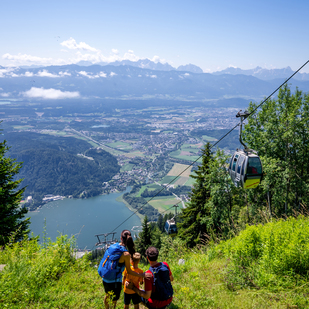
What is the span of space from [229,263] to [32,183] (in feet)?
453

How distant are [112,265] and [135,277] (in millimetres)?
434

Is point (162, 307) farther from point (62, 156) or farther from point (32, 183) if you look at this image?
point (62, 156)

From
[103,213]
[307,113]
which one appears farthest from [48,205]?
[307,113]

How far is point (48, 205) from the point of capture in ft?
315

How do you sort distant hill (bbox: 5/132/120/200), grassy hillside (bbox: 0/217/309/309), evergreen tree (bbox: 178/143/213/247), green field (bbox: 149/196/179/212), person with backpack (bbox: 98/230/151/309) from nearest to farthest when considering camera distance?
person with backpack (bbox: 98/230/151/309)
grassy hillside (bbox: 0/217/309/309)
evergreen tree (bbox: 178/143/213/247)
green field (bbox: 149/196/179/212)
distant hill (bbox: 5/132/120/200)

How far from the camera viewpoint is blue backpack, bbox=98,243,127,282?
3564 mm

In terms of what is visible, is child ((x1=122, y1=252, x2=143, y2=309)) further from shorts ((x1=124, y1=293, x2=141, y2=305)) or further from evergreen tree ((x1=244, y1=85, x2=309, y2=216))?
evergreen tree ((x1=244, y1=85, x2=309, y2=216))

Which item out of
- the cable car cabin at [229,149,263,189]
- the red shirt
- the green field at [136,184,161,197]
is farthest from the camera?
the green field at [136,184,161,197]

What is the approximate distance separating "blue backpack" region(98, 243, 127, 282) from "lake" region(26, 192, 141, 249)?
62175mm

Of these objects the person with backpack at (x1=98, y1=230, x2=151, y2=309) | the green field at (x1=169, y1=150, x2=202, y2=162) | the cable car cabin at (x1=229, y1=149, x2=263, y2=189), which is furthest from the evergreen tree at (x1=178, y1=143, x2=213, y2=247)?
the green field at (x1=169, y1=150, x2=202, y2=162)

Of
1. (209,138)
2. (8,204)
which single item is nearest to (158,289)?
(8,204)

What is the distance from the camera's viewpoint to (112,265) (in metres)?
3.56

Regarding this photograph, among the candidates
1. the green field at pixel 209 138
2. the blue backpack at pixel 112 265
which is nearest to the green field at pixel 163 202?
the blue backpack at pixel 112 265

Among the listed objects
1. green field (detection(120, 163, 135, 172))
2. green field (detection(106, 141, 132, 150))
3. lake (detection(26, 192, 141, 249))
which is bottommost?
lake (detection(26, 192, 141, 249))
